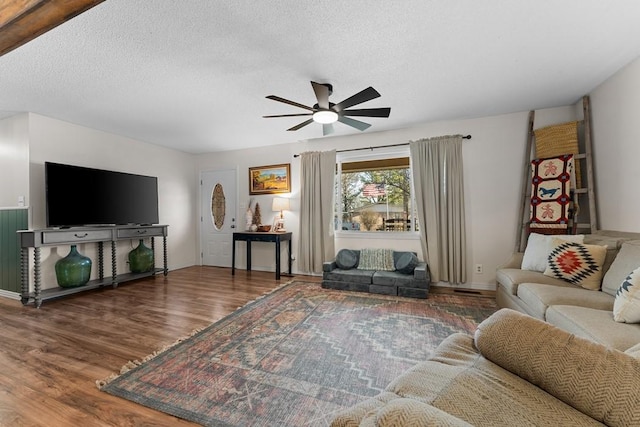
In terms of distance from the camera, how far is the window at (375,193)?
4.27 meters

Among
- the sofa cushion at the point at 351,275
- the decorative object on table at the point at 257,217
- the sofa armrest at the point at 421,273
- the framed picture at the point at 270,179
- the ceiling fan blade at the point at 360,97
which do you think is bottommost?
the sofa cushion at the point at 351,275

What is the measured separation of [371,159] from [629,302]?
11.1ft

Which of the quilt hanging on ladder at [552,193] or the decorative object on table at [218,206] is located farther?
the decorative object on table at [218,206]

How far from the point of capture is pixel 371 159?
14.6ft

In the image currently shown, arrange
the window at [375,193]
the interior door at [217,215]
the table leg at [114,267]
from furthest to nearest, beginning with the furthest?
the interior door at [217,215] < the window at [375,193] < the table leg at [114,267]

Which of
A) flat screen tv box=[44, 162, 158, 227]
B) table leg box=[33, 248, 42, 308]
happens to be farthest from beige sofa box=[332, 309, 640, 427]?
flat screen tv box=[44, 162, 158, 227]

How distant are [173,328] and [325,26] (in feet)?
9.79

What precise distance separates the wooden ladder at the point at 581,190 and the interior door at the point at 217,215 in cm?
490

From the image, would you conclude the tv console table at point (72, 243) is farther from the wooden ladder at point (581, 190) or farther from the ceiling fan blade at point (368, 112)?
the wooden ladder at point (581, 190)

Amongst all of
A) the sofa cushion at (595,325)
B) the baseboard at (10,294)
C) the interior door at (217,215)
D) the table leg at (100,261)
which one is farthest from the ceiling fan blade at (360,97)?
the baseboard at (10,294)

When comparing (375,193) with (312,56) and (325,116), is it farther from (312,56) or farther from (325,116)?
(312,56)

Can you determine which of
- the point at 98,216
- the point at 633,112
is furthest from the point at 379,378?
the point at 98,216

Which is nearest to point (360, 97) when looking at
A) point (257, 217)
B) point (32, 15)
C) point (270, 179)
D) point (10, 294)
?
point (32, 15)

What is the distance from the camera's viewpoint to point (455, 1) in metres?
1.71
